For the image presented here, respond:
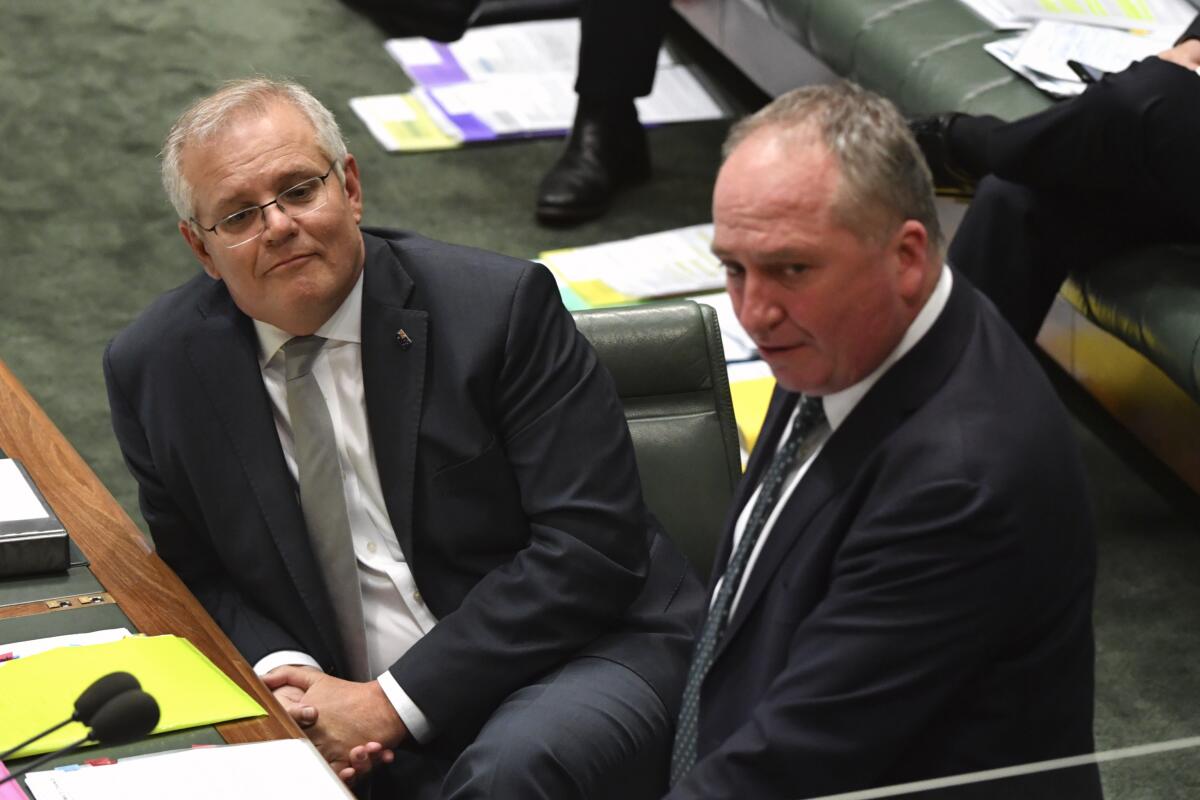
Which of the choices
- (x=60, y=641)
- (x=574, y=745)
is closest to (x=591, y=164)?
(x=574, y=745)

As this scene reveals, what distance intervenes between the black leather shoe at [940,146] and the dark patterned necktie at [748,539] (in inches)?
70.4

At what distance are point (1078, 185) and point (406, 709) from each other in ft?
5.38

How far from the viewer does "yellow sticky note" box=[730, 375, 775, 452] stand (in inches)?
122

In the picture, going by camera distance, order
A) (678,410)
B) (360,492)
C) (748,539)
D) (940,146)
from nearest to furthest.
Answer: (748,539), (360,492), (678,410), (940,146)

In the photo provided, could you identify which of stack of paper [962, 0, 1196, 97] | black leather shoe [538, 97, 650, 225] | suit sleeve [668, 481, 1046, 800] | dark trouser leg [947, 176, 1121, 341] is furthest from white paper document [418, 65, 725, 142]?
suit sleeve [668, 481, 1046, 800]

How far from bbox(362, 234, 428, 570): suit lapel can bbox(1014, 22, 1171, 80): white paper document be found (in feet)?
6.17

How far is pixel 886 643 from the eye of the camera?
1478 millimetres

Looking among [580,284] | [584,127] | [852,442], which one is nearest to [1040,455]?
[852,442]

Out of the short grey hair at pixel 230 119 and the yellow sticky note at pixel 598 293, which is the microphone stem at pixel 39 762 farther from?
the yellow sticky note at pixel 598 293

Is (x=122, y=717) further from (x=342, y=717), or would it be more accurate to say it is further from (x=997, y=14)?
(x=997, y=14)

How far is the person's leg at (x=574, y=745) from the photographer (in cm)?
198

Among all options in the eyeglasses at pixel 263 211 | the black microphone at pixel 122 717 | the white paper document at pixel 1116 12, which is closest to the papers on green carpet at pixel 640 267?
the white paper document at pixel 1116 12

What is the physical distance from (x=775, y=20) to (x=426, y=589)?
8.40 feet

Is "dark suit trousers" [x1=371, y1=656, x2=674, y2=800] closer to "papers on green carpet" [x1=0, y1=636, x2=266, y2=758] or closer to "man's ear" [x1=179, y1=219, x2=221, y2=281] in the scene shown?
"papers on green carpet" [x1=0, y1=636, x2=266, y2=758]
